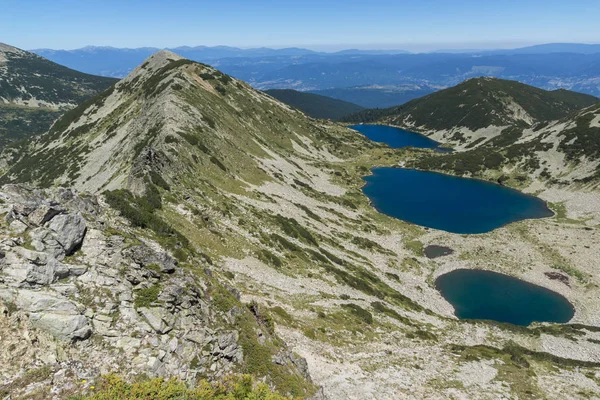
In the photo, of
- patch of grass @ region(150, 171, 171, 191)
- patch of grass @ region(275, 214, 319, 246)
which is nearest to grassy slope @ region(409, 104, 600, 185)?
patch of grass @ region(275, 214, 319, 246)

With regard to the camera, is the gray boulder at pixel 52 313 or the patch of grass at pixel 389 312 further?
the patch of grass at pixel 389 312

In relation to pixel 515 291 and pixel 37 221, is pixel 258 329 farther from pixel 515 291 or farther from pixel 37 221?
pixel 515 291

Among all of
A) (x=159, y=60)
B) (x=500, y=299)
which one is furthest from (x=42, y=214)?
(x=159, y=60)

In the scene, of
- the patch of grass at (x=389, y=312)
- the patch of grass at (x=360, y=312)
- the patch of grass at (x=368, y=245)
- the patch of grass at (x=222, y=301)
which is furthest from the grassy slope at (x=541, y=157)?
the patch of grass at (x=222, y=301)

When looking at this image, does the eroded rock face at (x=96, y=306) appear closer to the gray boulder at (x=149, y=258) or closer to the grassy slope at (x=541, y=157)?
the gray boulder at (x=149, y=258)

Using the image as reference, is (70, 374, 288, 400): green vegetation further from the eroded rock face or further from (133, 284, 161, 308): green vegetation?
(133, 284, 161, 308): green vegetation

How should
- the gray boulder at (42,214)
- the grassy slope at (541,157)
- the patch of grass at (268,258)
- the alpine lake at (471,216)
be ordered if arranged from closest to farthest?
the gray boulder at (42,214), the patch of grass at (268,258), the alpine lake at (471,216), the grassy slope at (541,157)
